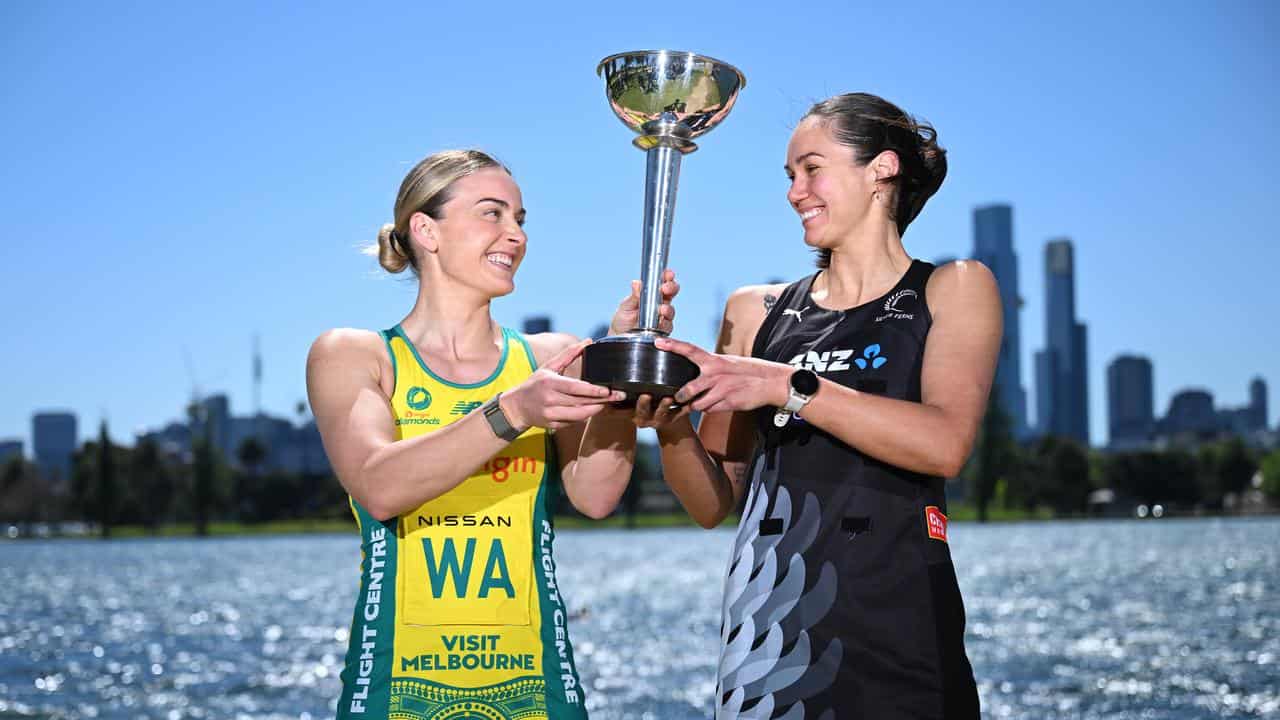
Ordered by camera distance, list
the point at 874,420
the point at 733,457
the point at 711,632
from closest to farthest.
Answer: the point at 874,420
the point at 733,457
the point at 711,632

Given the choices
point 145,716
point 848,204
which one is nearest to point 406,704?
point 848,204

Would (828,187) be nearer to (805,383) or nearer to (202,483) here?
(805,383)

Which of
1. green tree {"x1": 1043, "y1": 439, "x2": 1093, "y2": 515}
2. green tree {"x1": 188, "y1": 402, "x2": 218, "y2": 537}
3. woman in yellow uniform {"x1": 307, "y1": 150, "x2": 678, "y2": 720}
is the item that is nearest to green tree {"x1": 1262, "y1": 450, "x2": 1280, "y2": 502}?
green tree {"x1": 1043, "y1": 439, "x2": 1093, "y2": 515}

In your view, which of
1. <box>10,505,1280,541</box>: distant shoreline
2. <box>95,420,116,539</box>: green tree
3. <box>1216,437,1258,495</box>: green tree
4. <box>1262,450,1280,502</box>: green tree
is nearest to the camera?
<box>95,420,116,539</box>: green tree

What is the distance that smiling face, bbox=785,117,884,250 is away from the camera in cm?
389

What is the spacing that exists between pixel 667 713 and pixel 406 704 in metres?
18.9

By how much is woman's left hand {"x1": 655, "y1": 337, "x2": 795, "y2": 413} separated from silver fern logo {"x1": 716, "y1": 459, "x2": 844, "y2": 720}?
42cm

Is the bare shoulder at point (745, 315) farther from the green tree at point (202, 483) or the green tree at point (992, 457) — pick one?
the green tree at point (202, 483)

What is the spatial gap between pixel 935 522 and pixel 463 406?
139 centimetres

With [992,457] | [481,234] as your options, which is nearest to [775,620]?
[481,234]

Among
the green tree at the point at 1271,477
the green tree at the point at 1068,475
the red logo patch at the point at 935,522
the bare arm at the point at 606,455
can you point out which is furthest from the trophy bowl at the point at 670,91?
the green tree at the point at 1271,477

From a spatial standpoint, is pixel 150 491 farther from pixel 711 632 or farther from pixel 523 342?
pixel 523 342

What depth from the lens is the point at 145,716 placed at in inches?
898

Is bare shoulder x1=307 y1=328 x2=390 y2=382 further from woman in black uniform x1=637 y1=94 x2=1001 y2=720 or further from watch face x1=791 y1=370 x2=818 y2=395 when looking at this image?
watch face x1=791 y1=370 x2=818 y2=395
